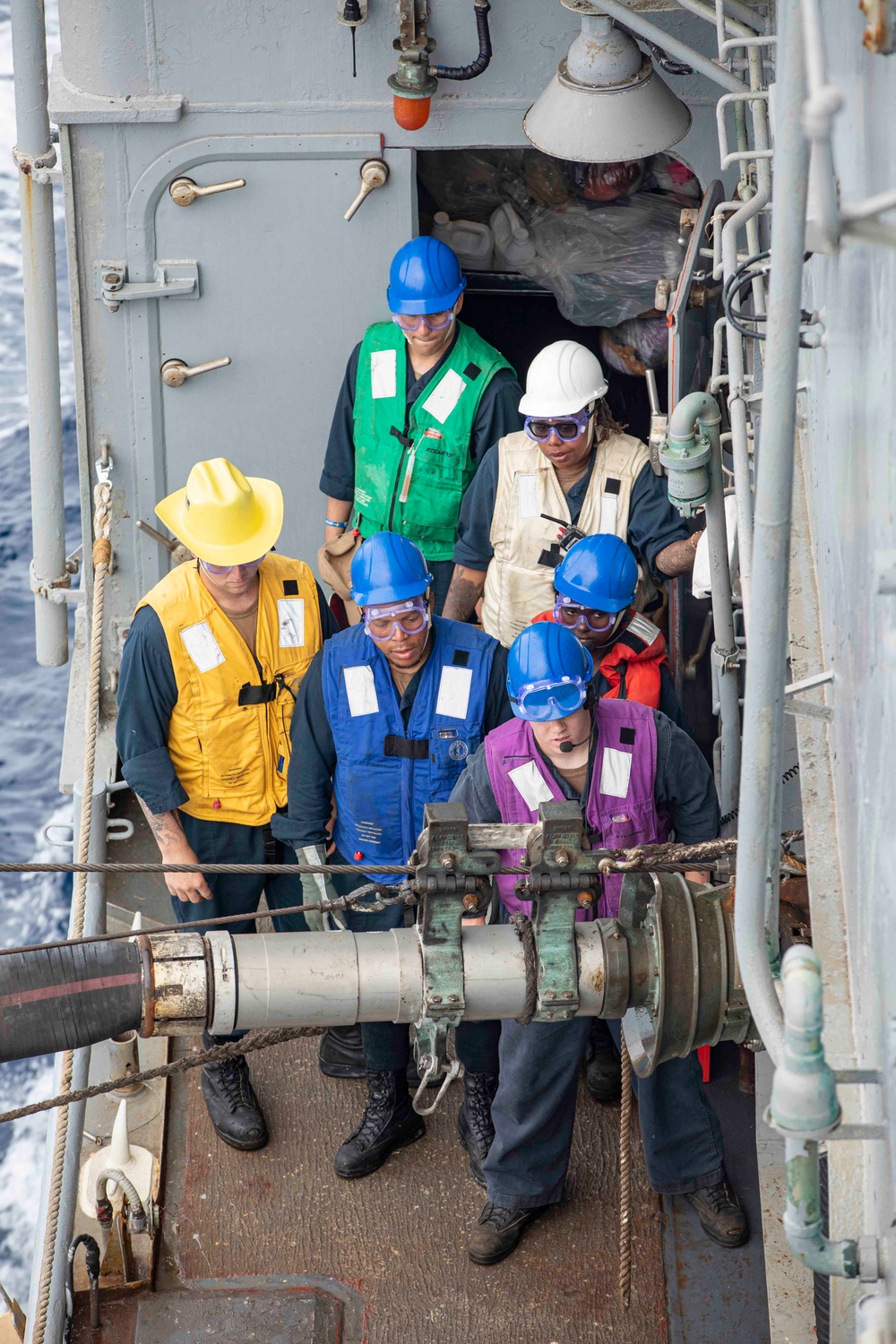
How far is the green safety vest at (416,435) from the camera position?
5.38 metres

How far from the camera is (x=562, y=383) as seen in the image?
4.79 m

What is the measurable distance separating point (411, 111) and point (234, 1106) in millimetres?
3490

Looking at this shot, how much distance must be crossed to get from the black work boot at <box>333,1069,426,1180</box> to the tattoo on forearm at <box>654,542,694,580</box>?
1.78 metres

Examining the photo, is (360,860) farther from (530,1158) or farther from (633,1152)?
(633,1152)

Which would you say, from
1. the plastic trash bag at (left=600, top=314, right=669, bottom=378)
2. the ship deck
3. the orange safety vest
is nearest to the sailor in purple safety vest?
the ship deck

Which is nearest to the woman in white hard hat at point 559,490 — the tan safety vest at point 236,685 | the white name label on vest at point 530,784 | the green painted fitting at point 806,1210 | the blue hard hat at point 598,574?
the blue hard hat at point 598,574

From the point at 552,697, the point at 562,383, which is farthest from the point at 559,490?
the point at 552,697

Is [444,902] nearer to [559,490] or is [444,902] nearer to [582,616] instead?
[582,616]

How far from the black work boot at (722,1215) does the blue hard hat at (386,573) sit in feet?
6.44

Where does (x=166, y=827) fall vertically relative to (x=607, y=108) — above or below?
below

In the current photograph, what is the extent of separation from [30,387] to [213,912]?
2.20 m

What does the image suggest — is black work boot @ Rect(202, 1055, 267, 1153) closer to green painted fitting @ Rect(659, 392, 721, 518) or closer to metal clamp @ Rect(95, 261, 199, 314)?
green painted fitting @ Rect(659, 392, 721, 518)

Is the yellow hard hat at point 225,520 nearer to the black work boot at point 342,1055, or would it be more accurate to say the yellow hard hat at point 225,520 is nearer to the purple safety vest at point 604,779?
the purple safety vest at point 604,779

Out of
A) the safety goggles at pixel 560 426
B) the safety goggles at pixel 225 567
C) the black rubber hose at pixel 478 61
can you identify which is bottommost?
the safety goggles at pixel 225 567
